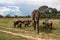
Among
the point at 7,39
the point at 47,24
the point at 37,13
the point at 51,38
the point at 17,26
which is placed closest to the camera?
the point at 7,39

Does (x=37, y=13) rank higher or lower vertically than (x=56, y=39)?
higher

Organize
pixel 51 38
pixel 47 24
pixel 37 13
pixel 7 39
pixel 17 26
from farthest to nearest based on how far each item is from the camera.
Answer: pixel 17 26
pixel 47 24
pixel 37 13
pixel 51 38
pixel 7 39

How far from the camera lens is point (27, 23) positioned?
35562mm

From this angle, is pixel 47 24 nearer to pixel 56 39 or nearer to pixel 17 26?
pixel 17 26

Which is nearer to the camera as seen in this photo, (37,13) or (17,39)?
(17,39)

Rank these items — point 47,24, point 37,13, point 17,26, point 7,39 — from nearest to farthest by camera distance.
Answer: point 7,39, point 37,13, point 47,24, point 17,26

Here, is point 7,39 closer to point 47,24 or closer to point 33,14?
point 33,14

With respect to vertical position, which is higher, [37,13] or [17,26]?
[37,13]

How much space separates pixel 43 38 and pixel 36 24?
15.9 ft

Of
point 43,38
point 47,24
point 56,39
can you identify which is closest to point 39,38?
point 43,38

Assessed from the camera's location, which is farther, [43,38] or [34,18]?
[34,18]

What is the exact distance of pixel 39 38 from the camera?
75.5 ft

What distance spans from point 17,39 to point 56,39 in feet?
12.8

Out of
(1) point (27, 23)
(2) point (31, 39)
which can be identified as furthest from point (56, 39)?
(1) point (27, 23)
